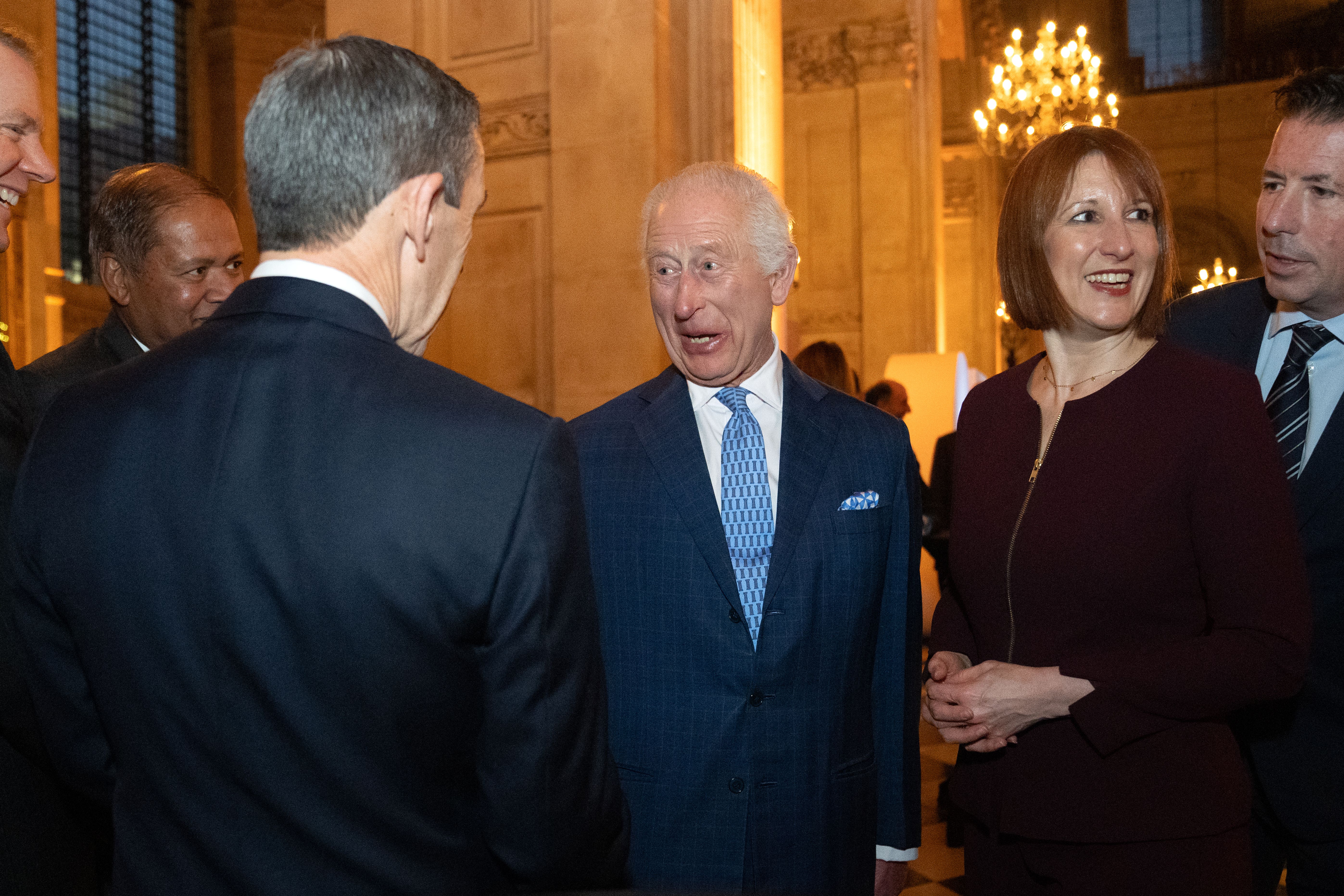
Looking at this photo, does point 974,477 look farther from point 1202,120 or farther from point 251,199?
point 1202,120

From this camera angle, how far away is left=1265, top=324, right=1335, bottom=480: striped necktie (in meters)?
2.01

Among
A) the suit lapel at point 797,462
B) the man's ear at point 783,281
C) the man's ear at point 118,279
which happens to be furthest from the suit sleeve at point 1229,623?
the man's ear at point 118,279

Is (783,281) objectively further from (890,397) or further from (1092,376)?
(890,397)

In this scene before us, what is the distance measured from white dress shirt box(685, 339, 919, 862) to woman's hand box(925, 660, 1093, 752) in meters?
0.49

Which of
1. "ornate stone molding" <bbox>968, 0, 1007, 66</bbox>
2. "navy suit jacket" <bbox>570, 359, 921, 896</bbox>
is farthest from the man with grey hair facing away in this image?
"ornate stone molding" <bbox>968, 0, 1007, 66</bbox>

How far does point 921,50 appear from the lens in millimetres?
10312

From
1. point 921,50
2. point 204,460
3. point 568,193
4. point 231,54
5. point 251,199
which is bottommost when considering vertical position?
point 204,460

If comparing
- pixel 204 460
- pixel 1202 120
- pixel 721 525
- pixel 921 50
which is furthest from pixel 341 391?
pixel 1202 120

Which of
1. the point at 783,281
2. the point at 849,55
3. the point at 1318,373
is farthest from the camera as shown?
the point at 849,55

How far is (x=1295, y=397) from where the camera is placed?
205 cm

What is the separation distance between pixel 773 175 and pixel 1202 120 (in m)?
25.1

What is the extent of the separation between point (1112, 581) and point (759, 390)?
0.83m

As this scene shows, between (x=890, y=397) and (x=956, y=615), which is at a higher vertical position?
(x=890, y=397)

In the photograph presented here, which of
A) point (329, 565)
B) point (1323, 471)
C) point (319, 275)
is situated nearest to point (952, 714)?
point (1323, 471)
